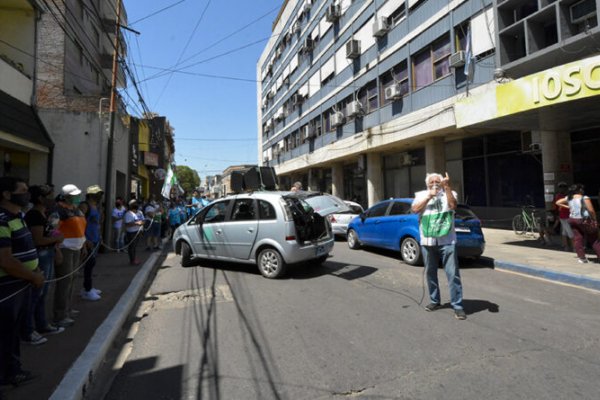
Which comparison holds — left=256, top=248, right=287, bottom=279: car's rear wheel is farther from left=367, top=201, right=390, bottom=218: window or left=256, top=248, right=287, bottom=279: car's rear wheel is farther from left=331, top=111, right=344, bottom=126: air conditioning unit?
left=331, top=111, right=344, bottom=126: air conditioning unit

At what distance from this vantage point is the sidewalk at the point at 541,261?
6.89m

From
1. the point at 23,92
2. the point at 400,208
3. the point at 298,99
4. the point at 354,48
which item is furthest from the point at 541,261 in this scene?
the point at 298,99

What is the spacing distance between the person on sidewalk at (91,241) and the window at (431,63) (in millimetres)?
13908

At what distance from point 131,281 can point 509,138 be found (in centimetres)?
1434

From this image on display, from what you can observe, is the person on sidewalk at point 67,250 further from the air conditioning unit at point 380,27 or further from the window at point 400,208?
the air conditioning unit at point 380,27

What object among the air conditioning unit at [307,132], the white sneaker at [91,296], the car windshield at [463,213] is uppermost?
the air conditioning unit at [307,132]

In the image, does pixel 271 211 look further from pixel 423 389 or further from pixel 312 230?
pixel 423 389

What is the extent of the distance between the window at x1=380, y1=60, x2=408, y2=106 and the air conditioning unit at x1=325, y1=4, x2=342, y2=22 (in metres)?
7.16

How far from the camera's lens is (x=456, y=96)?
1449cm

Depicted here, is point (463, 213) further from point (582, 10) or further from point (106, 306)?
point (106, 306)

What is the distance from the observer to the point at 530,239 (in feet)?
39.1

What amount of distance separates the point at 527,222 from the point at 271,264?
971cm

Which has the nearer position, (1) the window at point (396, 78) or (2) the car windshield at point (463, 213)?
(2) the car windshield at point (463, 213)

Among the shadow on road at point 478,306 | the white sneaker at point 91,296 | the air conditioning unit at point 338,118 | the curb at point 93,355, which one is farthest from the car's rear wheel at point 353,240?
the air conditioning unit at point 338,118
